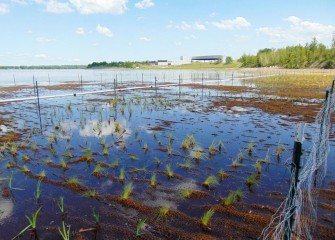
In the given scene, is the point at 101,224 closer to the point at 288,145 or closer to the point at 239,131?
the point at 288,145

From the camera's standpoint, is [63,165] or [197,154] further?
[197,154]

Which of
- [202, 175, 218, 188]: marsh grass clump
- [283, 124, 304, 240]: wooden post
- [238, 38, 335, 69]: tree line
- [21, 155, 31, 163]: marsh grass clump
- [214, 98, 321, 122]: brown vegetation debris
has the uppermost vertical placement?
[238, 38, 335, 69]: tree line

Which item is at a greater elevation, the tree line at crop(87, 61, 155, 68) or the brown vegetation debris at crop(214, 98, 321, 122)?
the tree line at crop(87, 61, 155, 68)

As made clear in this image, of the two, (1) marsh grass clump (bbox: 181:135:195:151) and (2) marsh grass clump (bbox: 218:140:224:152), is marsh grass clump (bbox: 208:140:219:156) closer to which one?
(2) marsh grass clump (bbox: 218:140:224:152)

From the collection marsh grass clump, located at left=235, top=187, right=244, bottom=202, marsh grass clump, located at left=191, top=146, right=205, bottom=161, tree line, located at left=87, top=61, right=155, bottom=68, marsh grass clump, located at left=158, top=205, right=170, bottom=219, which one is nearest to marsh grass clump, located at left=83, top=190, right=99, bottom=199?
marsh grass clump, located at left=158, top=205, right=170, bottom=219

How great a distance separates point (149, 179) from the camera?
650 centimetres

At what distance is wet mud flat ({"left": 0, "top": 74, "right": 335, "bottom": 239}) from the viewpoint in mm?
4586

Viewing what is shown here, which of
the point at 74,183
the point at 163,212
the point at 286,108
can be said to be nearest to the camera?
the point at 163,212

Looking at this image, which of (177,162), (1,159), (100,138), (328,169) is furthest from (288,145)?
(1,159)

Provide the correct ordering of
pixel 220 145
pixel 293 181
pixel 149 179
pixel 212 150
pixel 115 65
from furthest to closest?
pixel 115 65 → pixel 220 145 → pixel 212 150 → pixel 149 179 → pixel 293 181

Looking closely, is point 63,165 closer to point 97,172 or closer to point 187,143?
point 97,172

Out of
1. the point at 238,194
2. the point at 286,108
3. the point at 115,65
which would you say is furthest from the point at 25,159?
the point at 115,65

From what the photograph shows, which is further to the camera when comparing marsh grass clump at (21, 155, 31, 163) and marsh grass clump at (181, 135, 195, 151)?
marsh grass clump at (181, 135, 195, 151)

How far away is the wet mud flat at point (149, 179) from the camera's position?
459 cm
